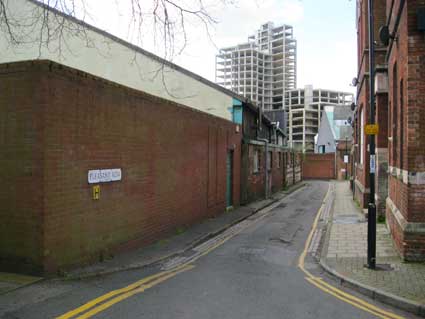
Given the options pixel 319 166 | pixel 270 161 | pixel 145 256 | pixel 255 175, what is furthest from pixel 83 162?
pixel 319 166

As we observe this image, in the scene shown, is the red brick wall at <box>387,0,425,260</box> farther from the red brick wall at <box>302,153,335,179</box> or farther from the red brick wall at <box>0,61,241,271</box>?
the red brick wall at <box>302,153,335,179</box>

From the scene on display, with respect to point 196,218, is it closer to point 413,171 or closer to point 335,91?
point 413,171

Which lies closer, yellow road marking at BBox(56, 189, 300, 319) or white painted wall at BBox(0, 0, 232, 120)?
yellow road marking at BBox(56, 189, 300, 319)

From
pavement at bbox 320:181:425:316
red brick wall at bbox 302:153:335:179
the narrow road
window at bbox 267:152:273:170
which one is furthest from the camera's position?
red brick wall at bbox 302:153:335:179

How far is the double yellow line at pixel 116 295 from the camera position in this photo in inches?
214

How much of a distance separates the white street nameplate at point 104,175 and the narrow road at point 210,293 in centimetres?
189

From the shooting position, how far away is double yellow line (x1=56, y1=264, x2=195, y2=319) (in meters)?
5.43

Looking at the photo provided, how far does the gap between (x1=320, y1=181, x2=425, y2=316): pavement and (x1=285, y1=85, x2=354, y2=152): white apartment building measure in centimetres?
12514

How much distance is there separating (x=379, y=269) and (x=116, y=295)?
16.3 feet

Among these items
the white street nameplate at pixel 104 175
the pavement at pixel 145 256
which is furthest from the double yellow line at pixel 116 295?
the white street nameplate at pixel 104 175

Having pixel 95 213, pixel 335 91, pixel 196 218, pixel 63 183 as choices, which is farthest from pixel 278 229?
pixel 335 91

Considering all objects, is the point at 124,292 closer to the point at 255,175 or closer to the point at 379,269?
the point at 379,269

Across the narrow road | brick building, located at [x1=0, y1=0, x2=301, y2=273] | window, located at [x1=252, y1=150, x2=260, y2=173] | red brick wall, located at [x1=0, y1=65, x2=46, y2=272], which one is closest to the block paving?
the narrow road

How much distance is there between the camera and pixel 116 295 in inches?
247
